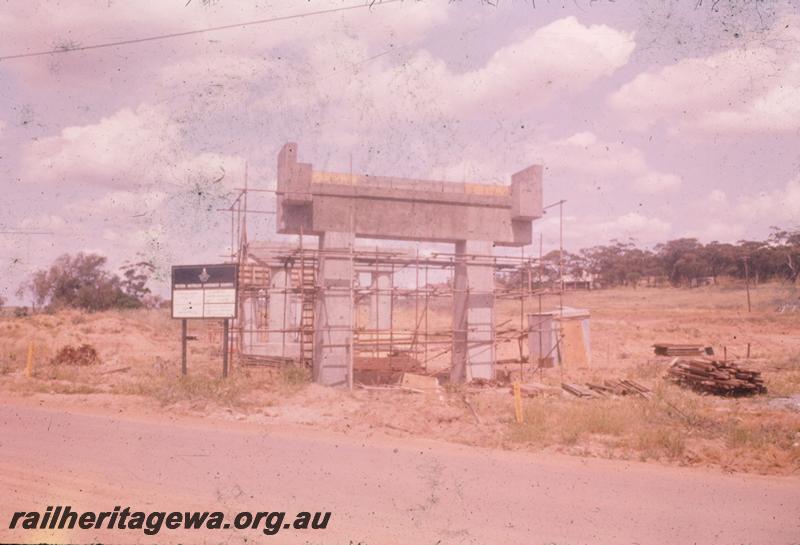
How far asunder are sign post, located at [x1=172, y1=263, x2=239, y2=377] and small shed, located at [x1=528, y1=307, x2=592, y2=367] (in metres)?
12.1

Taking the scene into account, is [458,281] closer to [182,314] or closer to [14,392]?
[182,314]

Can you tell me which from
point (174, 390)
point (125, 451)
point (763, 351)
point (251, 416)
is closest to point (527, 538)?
point (125, 451)

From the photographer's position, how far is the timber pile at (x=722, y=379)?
1711 centimetres

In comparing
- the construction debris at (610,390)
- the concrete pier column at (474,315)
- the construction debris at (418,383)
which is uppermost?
the concrete pier column at (474,315)

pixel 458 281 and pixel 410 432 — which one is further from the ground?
pixel 458 281

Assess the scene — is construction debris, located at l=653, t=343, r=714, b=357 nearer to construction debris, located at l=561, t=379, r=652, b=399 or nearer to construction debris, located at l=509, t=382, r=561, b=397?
construction debris, located at l=561, t=379, r=652, b=399

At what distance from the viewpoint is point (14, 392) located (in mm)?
16078

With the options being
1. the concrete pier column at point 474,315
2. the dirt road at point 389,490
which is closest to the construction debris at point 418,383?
the concrete pier column at point 474,315

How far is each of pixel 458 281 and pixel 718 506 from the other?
1144 centimetres

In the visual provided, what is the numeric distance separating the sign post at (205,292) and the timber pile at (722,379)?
44.5 ft

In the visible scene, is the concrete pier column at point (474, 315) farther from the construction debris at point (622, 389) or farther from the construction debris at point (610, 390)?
the construction debris at point (622, 389)

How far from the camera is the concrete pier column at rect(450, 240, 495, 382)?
18219 mm

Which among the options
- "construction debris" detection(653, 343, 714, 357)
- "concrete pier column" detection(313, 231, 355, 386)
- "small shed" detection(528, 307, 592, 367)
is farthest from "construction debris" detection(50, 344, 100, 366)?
"construction debris" detection(653, 343, 714, 357)

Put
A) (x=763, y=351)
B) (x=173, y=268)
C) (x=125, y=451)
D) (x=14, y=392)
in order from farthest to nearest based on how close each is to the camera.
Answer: (x=763, y=351), (x=173, y=268), (x=14, y=392), (x=125, y=451)
